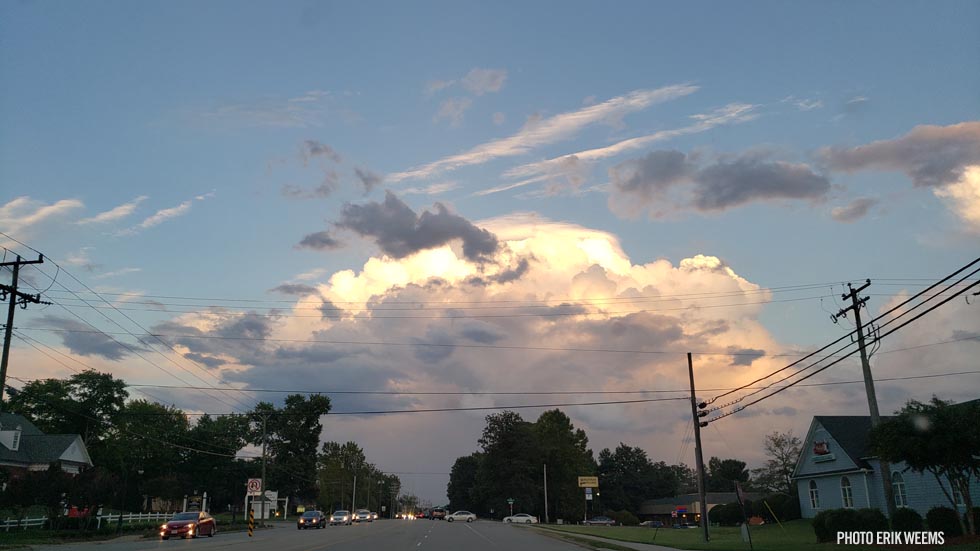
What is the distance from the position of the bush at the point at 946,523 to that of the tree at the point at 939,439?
58cm

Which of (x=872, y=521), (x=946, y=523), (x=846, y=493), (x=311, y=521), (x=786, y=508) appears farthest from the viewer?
(x=311, y=521)

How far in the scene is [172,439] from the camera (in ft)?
331

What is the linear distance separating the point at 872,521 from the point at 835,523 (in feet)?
7.55

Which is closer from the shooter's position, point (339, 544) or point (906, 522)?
point (906, 522)

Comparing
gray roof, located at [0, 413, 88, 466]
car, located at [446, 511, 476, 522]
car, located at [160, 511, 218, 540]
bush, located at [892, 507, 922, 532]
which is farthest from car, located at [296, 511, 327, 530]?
bush, located at [892, 507, 922, 532]

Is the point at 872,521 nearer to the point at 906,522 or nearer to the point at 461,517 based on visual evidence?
the point at 906,522

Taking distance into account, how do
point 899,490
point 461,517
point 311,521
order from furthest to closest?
1. point 461,517
2. point 311,521
3. point 899,490

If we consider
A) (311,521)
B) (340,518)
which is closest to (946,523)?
(311,521)

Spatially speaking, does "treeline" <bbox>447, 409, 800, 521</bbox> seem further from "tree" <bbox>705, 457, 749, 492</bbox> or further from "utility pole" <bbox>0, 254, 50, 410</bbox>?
"utility pole" <bbox>0, 254, 50, 410</bbox>

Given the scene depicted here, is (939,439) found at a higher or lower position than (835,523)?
higher

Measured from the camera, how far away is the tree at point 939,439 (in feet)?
81.7

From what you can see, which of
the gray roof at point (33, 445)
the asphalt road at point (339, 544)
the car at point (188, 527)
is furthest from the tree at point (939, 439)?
the gray roof at point (33, 445)

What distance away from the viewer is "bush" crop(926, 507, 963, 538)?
1068 inches

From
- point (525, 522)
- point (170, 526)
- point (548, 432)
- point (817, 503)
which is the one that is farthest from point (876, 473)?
point (548, 432)
